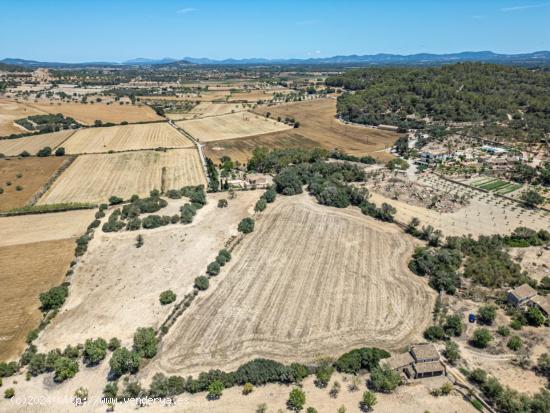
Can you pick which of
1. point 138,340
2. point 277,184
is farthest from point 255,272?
point 277,184

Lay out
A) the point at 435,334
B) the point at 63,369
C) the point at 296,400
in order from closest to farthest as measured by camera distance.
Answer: the point at 296,400 < the point at 63,369 < the point at 435,334

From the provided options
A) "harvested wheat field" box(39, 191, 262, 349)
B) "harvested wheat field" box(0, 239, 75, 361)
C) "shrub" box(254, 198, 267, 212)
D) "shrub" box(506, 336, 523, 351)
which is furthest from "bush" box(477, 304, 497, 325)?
"harvested wheat field" box(0, 239, 75, 361)

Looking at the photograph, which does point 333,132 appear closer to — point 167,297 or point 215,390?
point 167,297

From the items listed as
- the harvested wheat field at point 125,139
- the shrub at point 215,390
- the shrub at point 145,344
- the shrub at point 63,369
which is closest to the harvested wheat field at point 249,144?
the harvested wheat field at point 125,139

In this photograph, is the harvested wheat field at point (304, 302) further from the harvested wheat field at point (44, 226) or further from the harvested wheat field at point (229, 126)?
the harvested wheat field at point (229, 126)

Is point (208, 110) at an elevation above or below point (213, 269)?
above

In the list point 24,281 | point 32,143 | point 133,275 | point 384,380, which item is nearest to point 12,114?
point 32,143
